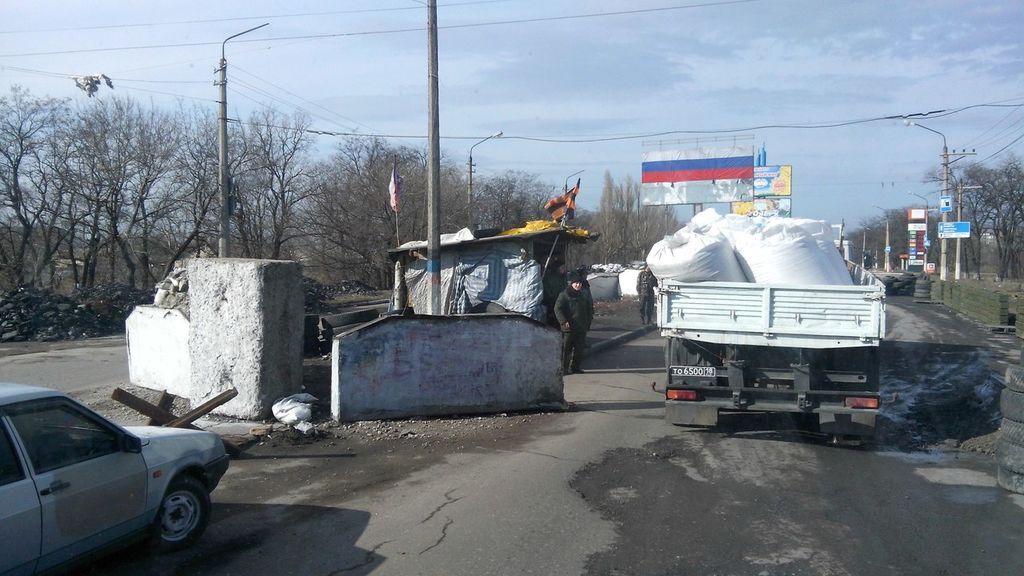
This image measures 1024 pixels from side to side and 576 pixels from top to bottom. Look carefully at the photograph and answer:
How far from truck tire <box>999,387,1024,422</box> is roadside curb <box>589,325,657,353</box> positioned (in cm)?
1081

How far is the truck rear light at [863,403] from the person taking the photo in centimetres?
840

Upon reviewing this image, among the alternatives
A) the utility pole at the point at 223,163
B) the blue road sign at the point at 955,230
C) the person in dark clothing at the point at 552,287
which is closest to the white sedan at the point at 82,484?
the person in dark clothing at the point at 552,287

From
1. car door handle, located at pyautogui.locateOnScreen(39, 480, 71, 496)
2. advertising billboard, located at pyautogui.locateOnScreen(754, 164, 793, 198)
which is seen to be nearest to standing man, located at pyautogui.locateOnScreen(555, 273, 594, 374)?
car door handle, located at pyautogui.locateOnScreen(39, 480, 71, 496)

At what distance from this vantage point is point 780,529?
5.98 metres

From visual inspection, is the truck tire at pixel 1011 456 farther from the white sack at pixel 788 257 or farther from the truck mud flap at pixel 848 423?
the white sack at pixel 788 257

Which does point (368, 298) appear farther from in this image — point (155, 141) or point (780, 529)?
point (780, 529)

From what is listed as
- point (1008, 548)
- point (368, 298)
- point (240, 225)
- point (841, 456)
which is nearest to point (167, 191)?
point (240, 225)

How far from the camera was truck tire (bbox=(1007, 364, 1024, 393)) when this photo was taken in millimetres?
6957

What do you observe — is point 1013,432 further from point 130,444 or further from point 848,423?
point 130,444

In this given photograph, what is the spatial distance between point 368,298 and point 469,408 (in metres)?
22.2

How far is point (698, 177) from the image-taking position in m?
40.6

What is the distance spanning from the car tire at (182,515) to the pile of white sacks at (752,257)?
6.00 meters

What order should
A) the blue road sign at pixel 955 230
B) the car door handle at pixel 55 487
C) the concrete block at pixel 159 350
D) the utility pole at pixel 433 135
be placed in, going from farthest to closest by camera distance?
1. the blue road sign at pixel 955 230
2. the utility pole at pixel 433 135
3. the concrete block at pixel 159 350
4. the car door handle at pixel 55 487

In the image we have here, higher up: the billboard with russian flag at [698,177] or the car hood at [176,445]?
the billboard with russian flag at [698,177]
